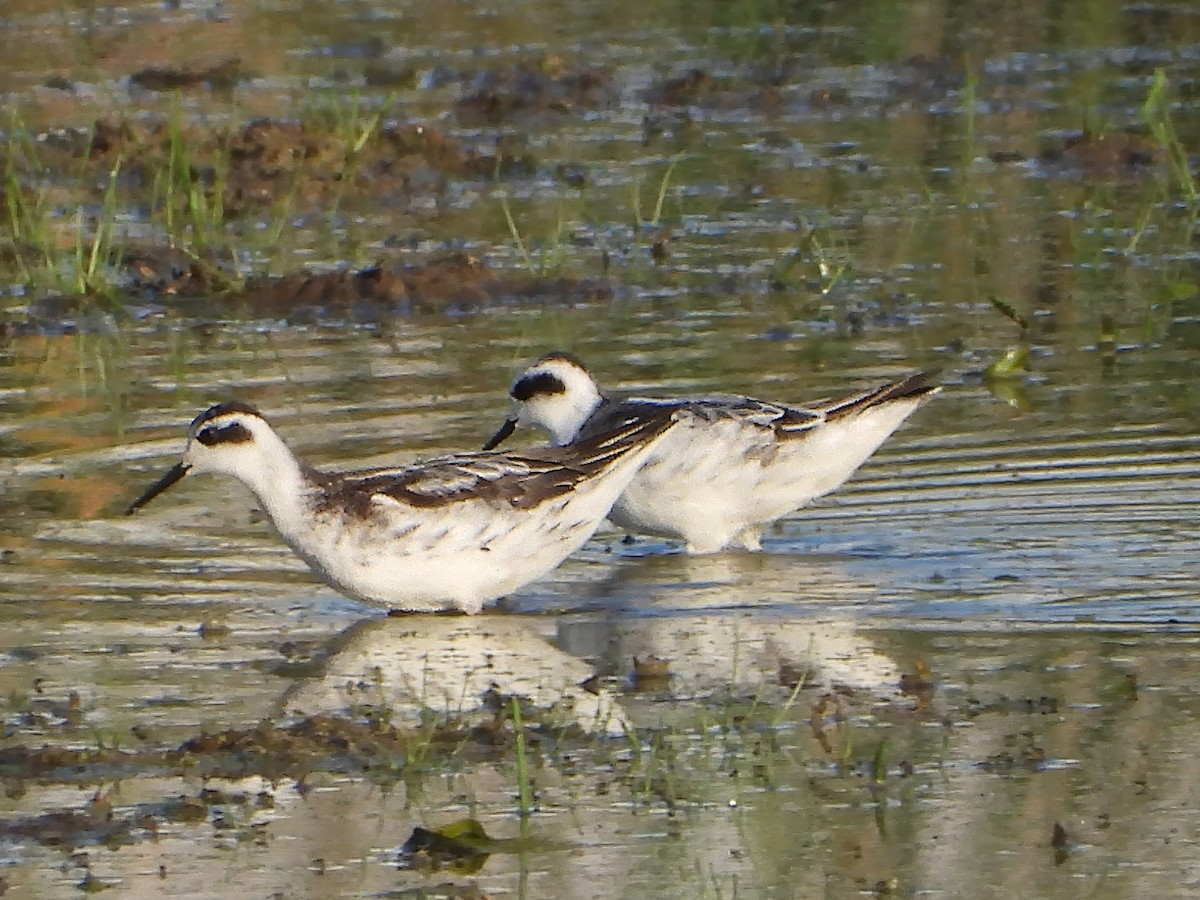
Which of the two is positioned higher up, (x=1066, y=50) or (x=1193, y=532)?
(x=1066, y=50)

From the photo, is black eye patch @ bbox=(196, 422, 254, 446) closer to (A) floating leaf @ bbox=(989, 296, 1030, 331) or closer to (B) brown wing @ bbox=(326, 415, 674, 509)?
(B) brown wing @ bbox=(326, 415, 674, 509)

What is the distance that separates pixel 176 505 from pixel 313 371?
255 cm

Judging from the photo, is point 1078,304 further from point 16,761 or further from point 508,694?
point 16,761

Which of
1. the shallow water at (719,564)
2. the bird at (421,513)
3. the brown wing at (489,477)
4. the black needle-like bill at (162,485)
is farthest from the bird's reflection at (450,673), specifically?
the black needle-like bill at (162,485)

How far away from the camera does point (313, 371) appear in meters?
14.3

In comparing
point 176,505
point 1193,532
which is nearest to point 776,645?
point 1193,532

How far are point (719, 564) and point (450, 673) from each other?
2.18m

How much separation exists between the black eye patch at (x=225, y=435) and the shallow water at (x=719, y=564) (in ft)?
1.82

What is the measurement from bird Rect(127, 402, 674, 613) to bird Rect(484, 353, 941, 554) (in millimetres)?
919

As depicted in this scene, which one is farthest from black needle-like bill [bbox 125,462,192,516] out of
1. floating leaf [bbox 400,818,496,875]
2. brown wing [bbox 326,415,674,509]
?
floating leaf [bbox 400,818,496,875]

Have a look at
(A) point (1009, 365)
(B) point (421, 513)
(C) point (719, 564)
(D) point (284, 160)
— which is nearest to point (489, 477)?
(B) point (421, 513)

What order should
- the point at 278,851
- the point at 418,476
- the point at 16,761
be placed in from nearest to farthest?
the point at 278,851 < the point at 16,761 < the point at 418,476

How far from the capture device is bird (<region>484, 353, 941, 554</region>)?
37.7ft

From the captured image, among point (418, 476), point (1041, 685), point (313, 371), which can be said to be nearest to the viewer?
point (1041, 685)
